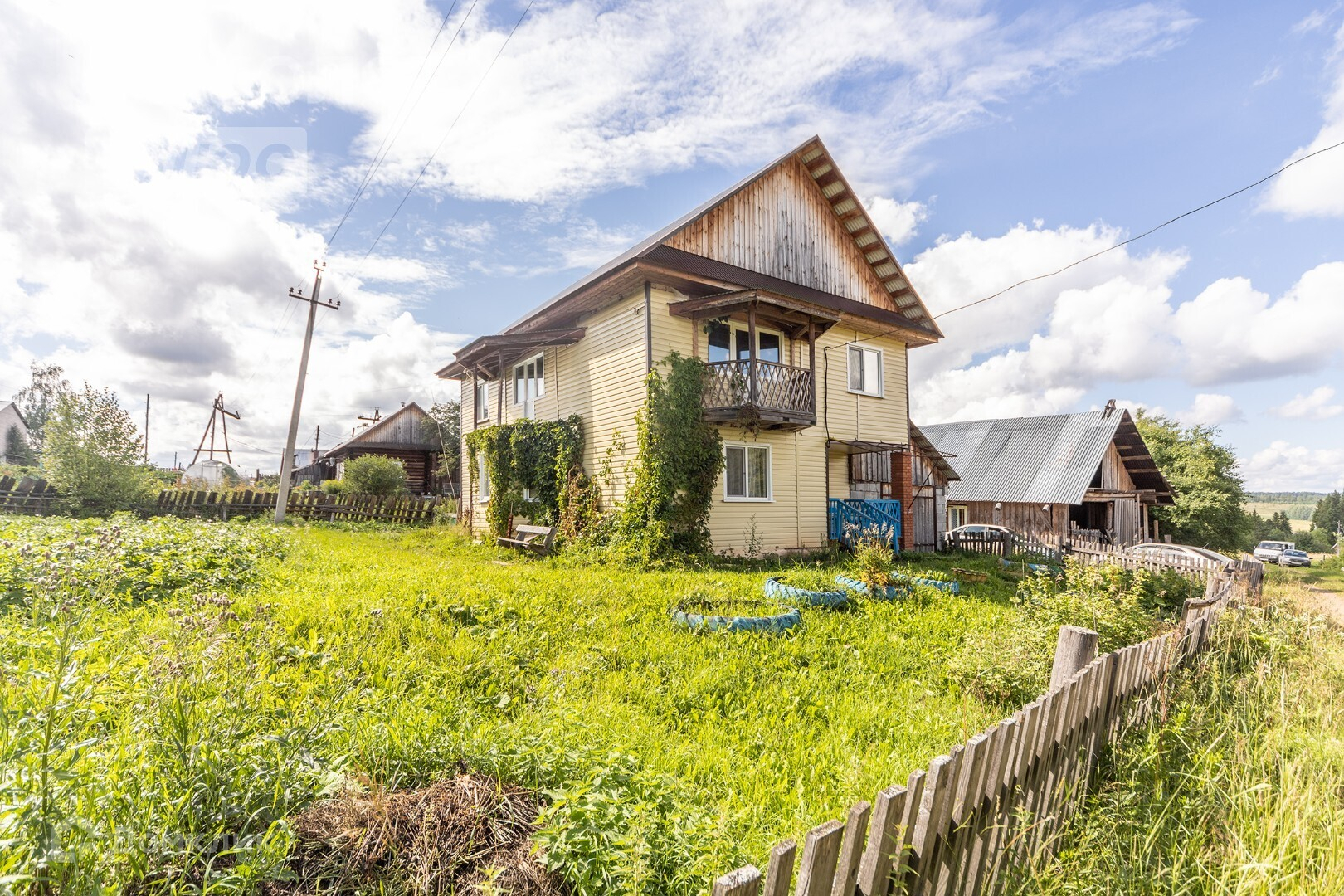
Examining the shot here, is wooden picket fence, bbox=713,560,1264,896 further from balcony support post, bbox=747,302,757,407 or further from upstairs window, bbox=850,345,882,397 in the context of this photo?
upstairs window, bbox=850,345,882,397

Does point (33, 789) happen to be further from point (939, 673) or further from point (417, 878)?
point (939, 673)

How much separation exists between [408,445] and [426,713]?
1599 inches

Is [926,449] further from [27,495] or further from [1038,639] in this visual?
[27,495]

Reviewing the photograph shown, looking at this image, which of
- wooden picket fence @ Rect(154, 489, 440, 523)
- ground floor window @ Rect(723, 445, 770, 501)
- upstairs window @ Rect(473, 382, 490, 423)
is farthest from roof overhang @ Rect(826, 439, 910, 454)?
wooden picket fence @ Rect(154, 489, 440, 523)

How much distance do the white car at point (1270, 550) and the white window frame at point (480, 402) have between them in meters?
48.4

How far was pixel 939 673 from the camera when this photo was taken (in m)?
5.86

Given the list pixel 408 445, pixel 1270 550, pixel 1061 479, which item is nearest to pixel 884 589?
pixel 1061 479

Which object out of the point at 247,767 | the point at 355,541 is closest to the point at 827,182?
the point at 355,541

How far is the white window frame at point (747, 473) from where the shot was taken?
14133 mm

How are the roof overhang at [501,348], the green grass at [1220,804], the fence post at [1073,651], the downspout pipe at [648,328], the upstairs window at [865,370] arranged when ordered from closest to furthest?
1. the green grass at [1220,804]
2. the fence post at [1073,651]
3. the downspout pipe at [648,328]
4. the roof overhang at [501,348]
5. the upstairs window at [865,370]

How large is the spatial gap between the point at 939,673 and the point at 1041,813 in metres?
3.22

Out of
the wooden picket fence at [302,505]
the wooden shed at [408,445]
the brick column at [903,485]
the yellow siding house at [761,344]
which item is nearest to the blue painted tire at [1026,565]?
the brick column at [903,485]

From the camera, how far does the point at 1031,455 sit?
90.7ft

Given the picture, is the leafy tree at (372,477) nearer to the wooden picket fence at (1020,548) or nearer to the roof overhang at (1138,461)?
the wooden picket fence at (1020,548)
